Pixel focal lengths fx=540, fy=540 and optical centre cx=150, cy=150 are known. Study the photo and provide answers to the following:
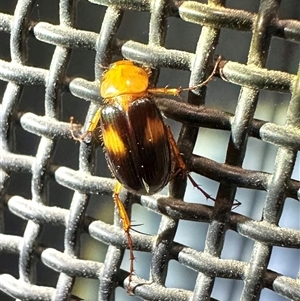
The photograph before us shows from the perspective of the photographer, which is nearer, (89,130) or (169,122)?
(89,130)

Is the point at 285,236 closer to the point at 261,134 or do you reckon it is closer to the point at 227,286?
the point at 261,134

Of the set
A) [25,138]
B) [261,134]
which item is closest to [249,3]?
[261,134]

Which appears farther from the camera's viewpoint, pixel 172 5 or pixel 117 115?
pixel 117 115
